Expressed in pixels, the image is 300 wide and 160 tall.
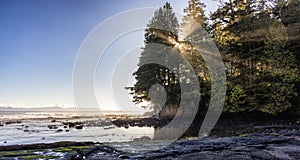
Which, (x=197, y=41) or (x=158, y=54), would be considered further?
(x=158, y=54)

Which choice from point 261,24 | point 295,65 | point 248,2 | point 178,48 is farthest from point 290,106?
point 178,48

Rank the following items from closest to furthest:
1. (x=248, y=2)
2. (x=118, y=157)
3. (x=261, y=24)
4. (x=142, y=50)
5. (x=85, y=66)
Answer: (x=118, y=157) < (x=85, y=66) < (x=261, y=24) < (x=248, y=2) < (x=142, y=50)

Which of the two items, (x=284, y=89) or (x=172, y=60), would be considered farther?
(x=172, y=60)

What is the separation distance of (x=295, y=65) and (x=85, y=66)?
18428 mm

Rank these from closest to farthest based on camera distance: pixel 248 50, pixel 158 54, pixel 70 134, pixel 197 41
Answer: pixel 70 134
pixel 248 50
pixel 197 41
pixel 158 54

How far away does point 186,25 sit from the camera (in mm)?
32000

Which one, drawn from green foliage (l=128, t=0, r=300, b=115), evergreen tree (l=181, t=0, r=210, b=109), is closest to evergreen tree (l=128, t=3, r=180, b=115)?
green foliage (l=128, t=0, r=300, b=115)

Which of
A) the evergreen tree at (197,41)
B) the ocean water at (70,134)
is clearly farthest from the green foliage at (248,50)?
the ocean water at (70,134)

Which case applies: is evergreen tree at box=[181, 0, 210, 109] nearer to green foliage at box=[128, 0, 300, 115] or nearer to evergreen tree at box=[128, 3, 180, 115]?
green foliage at box=[128, 0, 300, 115]

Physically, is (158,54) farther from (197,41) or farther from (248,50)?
(248,50)

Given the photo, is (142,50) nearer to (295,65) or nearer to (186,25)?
(186,25)

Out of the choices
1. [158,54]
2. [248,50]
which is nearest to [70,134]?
[158,54]

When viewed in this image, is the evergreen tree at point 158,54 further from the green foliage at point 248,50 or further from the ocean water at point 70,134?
the ocean water at point 70,134

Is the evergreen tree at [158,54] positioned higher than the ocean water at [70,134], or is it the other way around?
the evergreen tree at [158,54]
